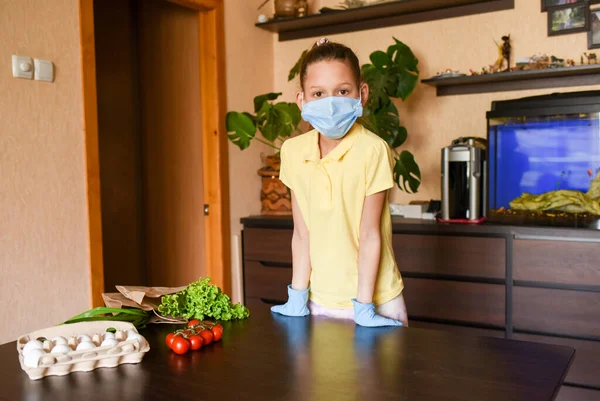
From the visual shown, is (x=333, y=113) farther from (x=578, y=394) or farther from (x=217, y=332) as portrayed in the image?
(x=578, y=394)

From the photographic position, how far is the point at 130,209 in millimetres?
4227

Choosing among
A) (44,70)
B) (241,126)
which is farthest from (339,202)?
(241,126)

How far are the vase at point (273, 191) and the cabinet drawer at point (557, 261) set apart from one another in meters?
1.39

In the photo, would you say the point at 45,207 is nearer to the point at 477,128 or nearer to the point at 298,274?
the point at 298,274

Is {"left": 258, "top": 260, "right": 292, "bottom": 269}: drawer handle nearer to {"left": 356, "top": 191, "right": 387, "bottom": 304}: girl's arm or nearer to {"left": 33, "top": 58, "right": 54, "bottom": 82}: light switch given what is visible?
{"left": 33, "top": 58, "right": 54, "bottom": 82}: light switch

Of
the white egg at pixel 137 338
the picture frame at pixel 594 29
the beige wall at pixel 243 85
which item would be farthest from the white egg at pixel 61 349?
the picture frame at pixel 594 29

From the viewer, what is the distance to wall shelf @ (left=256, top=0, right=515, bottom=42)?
10.3 ft

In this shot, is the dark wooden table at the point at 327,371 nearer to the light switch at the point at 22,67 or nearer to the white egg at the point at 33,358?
the white egg at the point at 33,358

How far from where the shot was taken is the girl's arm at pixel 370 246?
1.45 metres

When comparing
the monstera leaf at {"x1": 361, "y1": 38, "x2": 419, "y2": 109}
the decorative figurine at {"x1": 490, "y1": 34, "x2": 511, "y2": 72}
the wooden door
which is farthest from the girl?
the wooden door

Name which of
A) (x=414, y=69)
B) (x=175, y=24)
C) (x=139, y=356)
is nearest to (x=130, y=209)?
(x=175, y=24)

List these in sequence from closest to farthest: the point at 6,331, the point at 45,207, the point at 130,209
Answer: the point at 6,331, the point at 45,207, the point at 130,209

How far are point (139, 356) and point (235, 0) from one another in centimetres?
280

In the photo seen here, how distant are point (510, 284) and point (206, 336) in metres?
1.81
